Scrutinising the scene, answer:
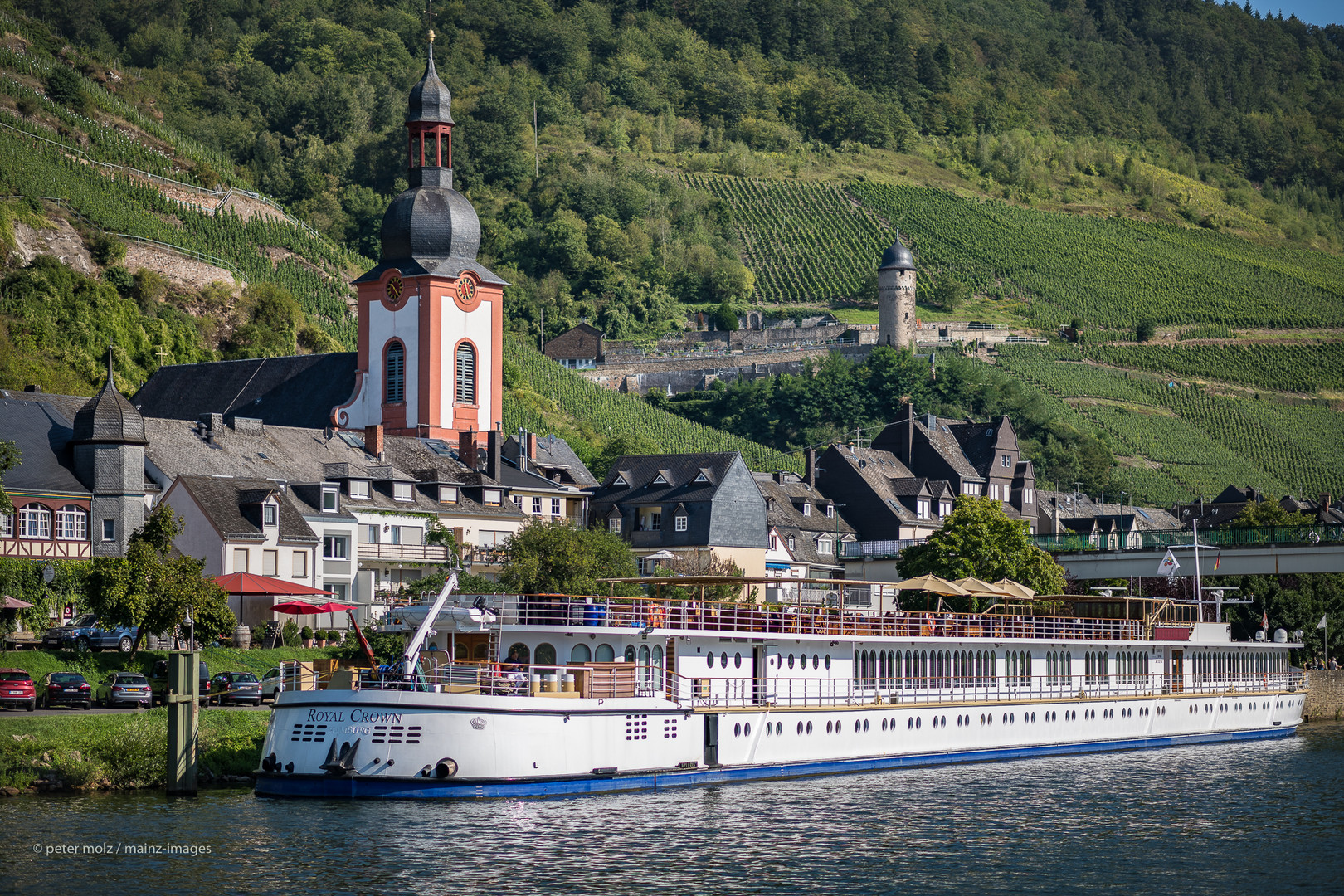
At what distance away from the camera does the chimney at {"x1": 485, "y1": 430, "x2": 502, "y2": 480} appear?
246 feet

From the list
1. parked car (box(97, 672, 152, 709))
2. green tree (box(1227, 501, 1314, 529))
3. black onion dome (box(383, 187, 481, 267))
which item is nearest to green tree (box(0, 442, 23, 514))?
parked car (box(97, 672, 152, 709))

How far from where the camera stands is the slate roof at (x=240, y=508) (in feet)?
186

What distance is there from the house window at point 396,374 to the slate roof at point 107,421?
25640 millimetres

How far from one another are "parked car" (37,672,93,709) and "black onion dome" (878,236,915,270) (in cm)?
13165

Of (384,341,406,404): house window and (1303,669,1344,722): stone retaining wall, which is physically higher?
(384,341,406,404): house window

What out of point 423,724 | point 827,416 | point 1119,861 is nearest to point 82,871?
point 423,724

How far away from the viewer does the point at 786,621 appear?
151 ft

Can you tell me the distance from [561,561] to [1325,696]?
3114cm

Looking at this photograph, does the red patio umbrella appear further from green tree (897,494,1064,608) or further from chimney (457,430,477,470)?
green tree (897,494,1064,608)

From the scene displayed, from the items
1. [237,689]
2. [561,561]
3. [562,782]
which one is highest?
[561,561]

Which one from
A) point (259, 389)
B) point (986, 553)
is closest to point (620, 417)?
point (259, 389)

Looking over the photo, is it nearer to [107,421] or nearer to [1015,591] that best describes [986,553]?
[1015,591]

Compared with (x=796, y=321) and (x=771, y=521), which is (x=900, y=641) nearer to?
(x=771, y=521)

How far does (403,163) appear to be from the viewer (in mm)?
180500
